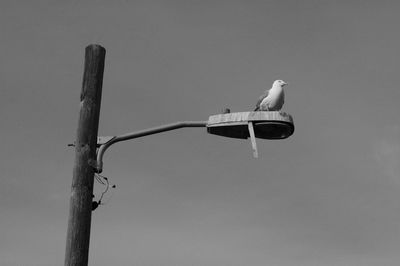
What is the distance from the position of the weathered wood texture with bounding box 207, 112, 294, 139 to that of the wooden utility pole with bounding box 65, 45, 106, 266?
1312mm

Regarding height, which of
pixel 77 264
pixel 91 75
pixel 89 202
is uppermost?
pixel 91 75

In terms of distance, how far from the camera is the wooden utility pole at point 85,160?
6.46 m

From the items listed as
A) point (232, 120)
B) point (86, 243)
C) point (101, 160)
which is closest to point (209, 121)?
point (232, 120)

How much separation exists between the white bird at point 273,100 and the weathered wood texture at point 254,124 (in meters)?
1.11

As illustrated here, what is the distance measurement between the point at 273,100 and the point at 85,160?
2.79 m

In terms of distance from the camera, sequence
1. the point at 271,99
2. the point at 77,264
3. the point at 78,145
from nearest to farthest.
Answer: the point at 77,264 < the point at 78,145 < the point at 271,99

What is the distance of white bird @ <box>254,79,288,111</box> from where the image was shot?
331 inches

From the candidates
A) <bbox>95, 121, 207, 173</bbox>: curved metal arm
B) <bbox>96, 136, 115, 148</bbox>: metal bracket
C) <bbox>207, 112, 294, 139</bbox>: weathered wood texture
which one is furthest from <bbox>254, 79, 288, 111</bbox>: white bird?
<bbox>96, 136, 115, 148</bbox>: metal bracket

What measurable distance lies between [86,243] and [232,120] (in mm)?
2056

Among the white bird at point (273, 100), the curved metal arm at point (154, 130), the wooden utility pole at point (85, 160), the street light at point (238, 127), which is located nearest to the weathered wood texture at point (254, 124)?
the street light at point (238, 127)

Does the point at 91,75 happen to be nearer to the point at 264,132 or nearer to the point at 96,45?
the point at 96,45

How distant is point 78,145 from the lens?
696cm

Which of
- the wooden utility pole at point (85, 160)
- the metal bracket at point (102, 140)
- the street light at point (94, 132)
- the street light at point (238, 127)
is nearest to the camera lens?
the wooden utility pole at point (85, 160)

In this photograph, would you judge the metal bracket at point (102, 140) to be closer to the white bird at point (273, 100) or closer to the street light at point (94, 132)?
the street light at point (94, 132)
